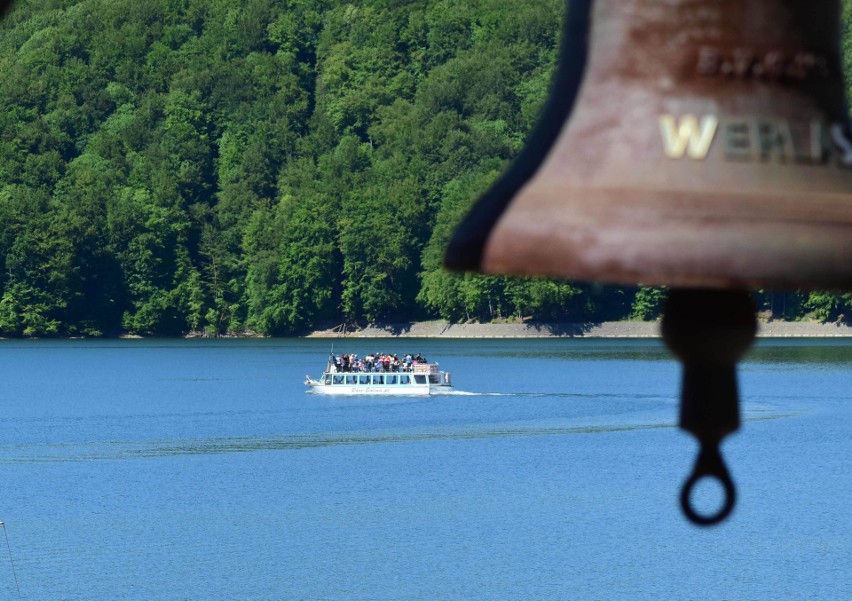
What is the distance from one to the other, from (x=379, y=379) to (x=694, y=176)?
79772 mm

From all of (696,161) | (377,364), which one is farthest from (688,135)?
(377,364)

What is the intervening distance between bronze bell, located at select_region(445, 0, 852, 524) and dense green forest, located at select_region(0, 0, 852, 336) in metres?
106

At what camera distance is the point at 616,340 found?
5305 inches

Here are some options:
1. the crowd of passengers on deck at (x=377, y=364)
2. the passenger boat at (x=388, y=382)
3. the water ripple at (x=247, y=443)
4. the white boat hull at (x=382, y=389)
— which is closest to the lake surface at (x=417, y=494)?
the water ripple at (x=247, y=443)

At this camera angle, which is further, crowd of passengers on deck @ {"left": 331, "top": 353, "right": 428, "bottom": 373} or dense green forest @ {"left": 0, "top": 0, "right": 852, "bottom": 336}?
dense green forest @ {"left": 0, "top": 0, "right": 852, "bottom": 336}

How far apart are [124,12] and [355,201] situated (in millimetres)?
51119

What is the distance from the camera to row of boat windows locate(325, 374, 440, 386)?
79.9 metres

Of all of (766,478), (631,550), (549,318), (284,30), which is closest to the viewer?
(631,550)

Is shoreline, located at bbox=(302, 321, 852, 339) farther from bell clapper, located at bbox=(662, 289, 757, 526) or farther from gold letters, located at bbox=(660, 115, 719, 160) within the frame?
gold letters, located at bbox=(660, 115, 719, 160)

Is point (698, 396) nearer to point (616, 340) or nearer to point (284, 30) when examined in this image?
point (616, 340)

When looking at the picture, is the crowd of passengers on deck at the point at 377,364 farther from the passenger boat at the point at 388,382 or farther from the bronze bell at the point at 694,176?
the bronze bell at the point at 694,176

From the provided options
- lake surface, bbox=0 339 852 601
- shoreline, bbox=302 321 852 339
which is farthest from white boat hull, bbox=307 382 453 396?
shoreline, bbox=302 321 852 339

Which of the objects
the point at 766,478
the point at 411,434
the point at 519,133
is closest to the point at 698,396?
the point at 766,478

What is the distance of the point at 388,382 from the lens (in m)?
82.3
